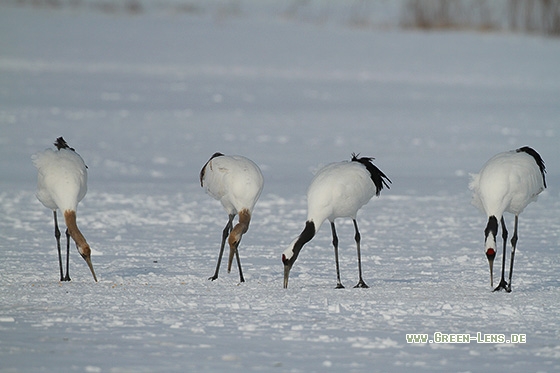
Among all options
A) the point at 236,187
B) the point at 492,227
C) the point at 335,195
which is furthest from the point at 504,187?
the point at 236,187

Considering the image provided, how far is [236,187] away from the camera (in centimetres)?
767

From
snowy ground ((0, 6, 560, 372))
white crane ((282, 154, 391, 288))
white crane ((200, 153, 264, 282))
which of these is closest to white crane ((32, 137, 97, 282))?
snowy ground ((0, 6, 560, 372))

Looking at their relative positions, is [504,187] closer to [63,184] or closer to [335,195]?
[335,195]

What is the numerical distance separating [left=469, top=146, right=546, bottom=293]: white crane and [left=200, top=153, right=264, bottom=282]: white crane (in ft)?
5.36

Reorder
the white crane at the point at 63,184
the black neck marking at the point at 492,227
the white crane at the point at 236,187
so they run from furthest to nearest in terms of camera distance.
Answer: the white crane at the point at 236,187, the white crane at the point at 63,184, the black neck marking at the point at 492,227

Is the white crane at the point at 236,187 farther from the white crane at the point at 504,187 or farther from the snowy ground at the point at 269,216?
the white crane at the point at 504,187

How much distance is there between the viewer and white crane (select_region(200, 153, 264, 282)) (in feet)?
25.0

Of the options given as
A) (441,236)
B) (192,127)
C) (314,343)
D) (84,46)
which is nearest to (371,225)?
(441,236)

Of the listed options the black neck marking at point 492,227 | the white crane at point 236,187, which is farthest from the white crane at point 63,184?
the black neck marking at point 492,227

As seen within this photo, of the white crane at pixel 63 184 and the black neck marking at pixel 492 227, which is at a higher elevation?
the white crane at pixel 63 184

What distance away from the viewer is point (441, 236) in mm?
9219

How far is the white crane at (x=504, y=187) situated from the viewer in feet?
23.6

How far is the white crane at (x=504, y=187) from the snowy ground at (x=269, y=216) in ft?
1.30

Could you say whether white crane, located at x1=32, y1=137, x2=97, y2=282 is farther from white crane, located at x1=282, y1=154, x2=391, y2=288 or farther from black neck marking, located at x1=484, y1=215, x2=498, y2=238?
black neck marking, located at x1=484, y1=215, x2=498, y2=238
